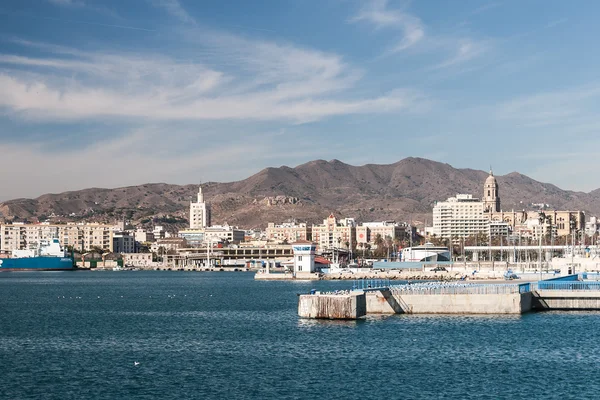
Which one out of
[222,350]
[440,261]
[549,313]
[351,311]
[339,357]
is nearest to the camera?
[339,357]

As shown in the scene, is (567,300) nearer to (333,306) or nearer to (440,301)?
(440,301)

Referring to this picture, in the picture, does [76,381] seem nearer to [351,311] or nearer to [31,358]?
[31,358]

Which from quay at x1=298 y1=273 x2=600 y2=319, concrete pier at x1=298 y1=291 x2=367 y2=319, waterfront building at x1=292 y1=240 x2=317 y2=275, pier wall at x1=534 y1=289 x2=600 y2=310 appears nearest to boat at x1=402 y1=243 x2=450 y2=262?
waterfront building at x1=292 y1=240 x2=317 y2=275

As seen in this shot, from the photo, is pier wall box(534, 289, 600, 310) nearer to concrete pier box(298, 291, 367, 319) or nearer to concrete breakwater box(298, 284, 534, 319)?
concrete breakwater box(298, 284, 534, 319)

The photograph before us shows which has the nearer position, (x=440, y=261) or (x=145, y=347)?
(x=145, y=347)

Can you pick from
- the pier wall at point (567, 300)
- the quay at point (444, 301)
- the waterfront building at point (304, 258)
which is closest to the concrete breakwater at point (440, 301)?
the quay at point (444, 301)

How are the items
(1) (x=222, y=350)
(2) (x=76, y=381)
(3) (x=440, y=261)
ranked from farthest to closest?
(3) (x=440, y=261) → (1) (x=222, y=350) → (2) (x=76, y=381)

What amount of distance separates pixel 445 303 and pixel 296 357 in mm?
21375

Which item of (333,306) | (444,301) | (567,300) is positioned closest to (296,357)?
(333,306)

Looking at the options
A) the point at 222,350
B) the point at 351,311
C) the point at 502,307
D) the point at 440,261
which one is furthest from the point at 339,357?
the point at 440,261

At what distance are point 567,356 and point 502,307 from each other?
18493 mm

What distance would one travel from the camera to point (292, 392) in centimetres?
3600

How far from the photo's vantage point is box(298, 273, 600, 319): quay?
60406 mm

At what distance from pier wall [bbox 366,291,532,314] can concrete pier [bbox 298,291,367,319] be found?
2263 millimetres
